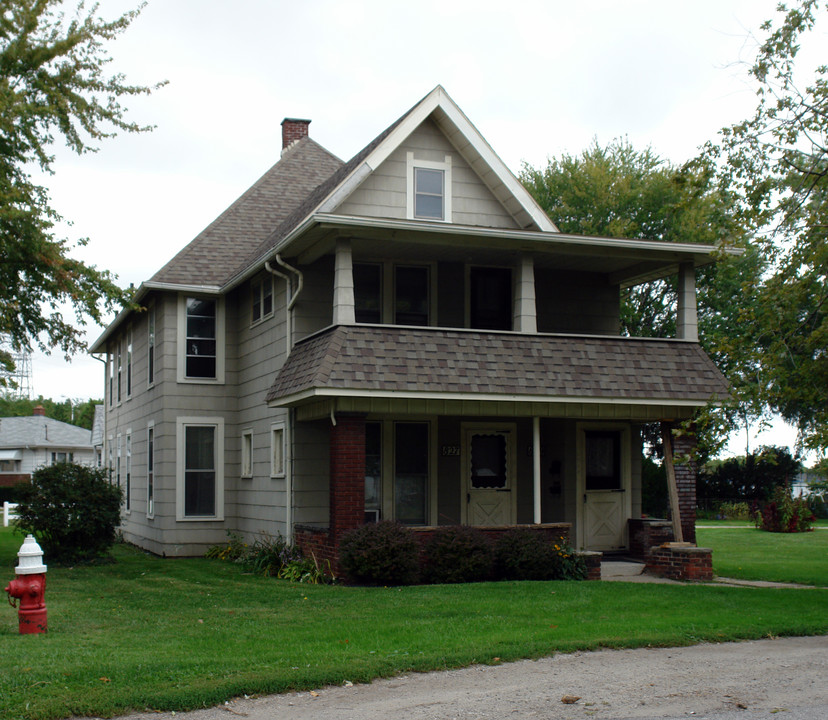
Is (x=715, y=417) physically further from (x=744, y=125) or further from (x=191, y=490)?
(x=191, y=490)

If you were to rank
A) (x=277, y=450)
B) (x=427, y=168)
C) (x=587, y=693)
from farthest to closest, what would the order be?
1. (x=277, y=450)
2. (x=427, y=168)
3. (x=587, y=693)

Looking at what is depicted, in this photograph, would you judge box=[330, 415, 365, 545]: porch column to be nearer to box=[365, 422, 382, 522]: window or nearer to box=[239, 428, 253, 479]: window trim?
box=[365, 422, 382, 522]: window

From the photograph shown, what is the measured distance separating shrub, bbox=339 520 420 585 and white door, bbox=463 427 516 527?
3648 mm

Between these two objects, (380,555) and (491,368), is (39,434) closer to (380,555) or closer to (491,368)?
(491,368)

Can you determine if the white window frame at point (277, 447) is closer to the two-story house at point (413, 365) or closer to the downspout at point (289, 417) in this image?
the two-story house at point (413, 365)

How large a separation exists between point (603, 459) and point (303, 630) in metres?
10.1

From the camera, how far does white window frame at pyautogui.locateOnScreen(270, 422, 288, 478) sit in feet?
58.0

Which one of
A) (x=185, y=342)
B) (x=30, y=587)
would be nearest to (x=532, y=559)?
(x=30, y=587)

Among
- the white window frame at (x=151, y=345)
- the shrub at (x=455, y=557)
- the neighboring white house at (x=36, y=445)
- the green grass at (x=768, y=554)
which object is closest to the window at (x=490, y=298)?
the shrub at (x=455, y=557)

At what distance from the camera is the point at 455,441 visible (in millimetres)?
18062

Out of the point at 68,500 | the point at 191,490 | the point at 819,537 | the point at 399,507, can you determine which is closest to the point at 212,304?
the point at 191,490

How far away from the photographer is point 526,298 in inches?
656

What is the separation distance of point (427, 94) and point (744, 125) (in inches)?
262

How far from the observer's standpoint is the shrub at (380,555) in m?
14.2
